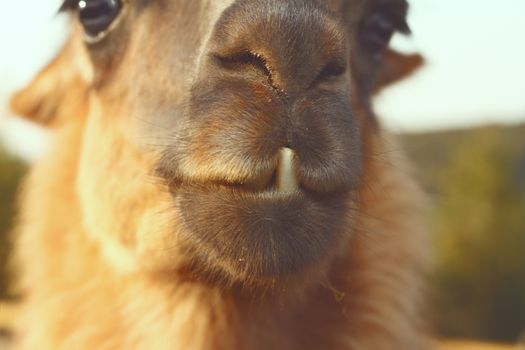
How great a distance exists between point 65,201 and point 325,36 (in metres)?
1.78

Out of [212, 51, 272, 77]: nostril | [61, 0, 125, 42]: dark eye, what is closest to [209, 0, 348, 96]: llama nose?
[212, 51, 272, 77]: nostril

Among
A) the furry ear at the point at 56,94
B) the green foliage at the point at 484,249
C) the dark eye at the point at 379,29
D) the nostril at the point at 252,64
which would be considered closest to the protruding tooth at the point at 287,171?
the nostril at the point at 252,64

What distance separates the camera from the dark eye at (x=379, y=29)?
10.7ft

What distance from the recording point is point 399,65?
167 inches

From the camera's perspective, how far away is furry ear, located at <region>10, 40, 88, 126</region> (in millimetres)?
3752

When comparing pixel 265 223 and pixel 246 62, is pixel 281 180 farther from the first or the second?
pixel 246 62

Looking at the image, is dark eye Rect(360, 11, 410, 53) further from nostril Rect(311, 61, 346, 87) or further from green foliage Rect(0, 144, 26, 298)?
green foliage Rect(0, 144, 26, 298)

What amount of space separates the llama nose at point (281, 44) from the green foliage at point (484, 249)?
15392 millimetres

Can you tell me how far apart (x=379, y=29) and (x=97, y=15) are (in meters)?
1.16

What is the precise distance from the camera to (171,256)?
2.93 m

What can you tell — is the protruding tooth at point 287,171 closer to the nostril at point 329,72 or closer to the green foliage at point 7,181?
the nostril at point 329,72

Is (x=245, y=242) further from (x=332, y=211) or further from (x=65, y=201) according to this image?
(x=65, y=201)

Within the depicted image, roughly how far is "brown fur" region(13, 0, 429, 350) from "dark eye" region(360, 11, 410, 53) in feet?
0.22

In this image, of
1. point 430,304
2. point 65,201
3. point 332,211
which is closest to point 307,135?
point 332,211
